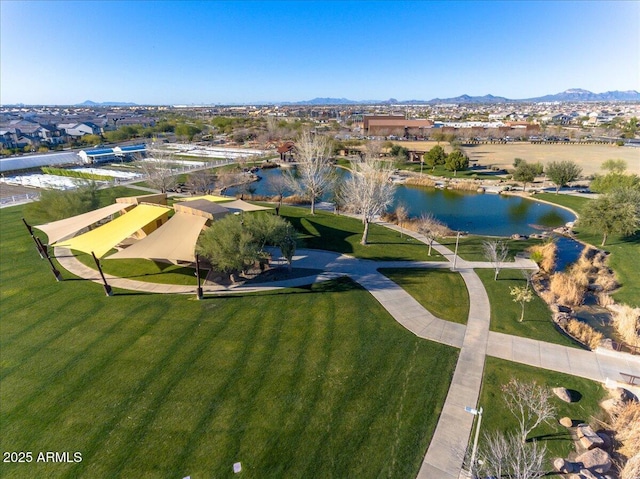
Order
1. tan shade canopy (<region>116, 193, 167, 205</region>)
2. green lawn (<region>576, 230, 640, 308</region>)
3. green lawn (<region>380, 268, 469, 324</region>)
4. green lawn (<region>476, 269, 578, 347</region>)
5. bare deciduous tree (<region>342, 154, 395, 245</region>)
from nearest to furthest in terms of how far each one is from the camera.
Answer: green lawn (<region>476, 269, 578, 347</region>) < green lawn (<region>380, 268, 469, 324</region>) < green lawn (<region>576, 230, 640, 308</region>) < tan shade canopy (<region>116, 193, 167, 205</region>) < bare deciduous tree (<region>342, 154, 395, 245</region>)

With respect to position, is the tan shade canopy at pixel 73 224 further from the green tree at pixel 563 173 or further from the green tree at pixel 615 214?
the green tree at pixel 563 173

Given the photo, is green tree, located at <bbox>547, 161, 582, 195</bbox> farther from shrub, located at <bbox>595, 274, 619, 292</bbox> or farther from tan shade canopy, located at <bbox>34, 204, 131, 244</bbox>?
tan shade canopy, located at <bbox>34, 204, 131, 244</bbox>

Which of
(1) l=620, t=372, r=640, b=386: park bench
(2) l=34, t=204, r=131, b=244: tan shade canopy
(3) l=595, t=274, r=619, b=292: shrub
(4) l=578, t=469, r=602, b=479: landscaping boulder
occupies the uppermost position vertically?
(2) l=34, t=204, r=131, b=244: tan shade canopy

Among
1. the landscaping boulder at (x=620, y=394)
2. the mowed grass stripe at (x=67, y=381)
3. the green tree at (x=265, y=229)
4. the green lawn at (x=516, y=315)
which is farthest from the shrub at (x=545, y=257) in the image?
the mowed grass stripe at (x=67, y=381)

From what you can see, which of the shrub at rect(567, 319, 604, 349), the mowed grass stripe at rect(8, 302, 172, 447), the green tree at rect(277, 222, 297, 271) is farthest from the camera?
the green tree at rect(277, 222, 297, 271)

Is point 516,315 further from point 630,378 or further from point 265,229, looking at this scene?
point 265,229

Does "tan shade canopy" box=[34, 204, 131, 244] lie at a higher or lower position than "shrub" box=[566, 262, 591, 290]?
higher

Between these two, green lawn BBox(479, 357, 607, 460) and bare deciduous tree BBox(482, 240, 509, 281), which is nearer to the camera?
green lawn BBox(479, 357, 607, 460)

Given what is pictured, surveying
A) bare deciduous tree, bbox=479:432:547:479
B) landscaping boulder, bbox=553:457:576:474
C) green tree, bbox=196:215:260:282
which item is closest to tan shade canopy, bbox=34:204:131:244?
green tree, bbox=196:215:260:282
